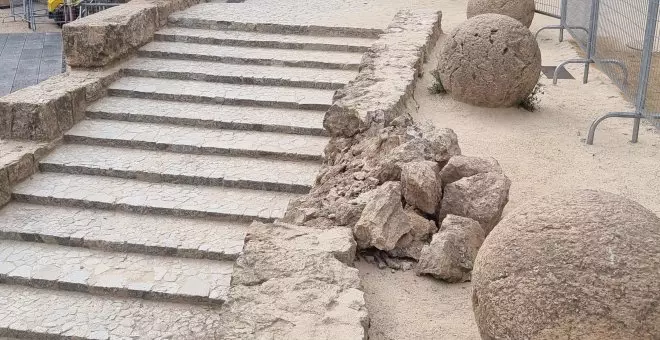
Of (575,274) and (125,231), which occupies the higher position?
(575,274)

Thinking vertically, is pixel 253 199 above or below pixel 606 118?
below

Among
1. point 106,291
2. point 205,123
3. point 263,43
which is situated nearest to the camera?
point 106,291

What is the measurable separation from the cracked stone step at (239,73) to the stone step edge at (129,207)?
2508 mm

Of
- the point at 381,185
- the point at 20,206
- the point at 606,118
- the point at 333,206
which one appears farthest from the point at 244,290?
the point at 606,118

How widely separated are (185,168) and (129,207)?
2.51 ft

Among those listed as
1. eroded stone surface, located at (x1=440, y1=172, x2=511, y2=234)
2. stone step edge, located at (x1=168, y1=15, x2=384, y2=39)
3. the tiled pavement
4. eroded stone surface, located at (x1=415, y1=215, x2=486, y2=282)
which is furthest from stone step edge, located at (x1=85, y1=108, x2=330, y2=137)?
the tiled pavement

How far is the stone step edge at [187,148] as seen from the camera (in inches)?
319

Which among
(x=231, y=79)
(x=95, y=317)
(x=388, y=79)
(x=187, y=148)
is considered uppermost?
(x=388, y=79)

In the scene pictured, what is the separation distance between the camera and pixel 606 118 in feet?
26.8

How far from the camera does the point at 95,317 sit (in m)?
6.40

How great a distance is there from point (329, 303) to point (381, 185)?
171 centimetres

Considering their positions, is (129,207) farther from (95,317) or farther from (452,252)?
(452,252)

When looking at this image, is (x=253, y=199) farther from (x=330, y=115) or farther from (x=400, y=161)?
(x=400, y=161)

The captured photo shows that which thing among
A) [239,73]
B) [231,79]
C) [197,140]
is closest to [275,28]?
[239,73]
